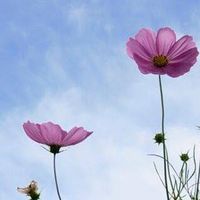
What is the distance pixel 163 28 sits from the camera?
51.1 inches

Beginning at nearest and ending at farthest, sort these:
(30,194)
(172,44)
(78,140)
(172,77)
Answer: (78,140)
(172,77)
(172,44)
(30,194)

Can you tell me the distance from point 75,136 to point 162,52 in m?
0.33

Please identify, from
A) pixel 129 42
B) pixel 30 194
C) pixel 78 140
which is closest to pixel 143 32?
pixel 129 42

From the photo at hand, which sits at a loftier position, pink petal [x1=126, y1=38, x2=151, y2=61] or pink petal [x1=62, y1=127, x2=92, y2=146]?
pink petal [x1=126, y1=38, x2=151, y2=61]

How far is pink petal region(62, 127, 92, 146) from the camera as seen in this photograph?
1.09 m

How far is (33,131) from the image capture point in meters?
1.09

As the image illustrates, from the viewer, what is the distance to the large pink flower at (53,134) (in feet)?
3.57

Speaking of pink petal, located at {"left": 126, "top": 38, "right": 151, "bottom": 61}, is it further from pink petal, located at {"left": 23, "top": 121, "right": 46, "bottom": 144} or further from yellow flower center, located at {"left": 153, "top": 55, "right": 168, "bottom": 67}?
pink petal, located at {"left": 23, "top": 121, "right": 46, "bottom": 144}

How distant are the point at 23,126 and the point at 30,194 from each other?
0.47 m

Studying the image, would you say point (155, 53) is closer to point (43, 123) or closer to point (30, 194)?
point (43, 123)

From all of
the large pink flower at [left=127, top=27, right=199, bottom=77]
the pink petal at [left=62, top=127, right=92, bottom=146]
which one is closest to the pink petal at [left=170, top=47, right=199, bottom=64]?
the large pink flower at [left=127, top=27, right=199, bottom=77]

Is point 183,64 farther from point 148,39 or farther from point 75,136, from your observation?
point 75,136

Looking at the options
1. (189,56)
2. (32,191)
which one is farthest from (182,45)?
(32,191)

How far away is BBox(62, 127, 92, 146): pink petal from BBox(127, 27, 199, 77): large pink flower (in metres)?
0.21
